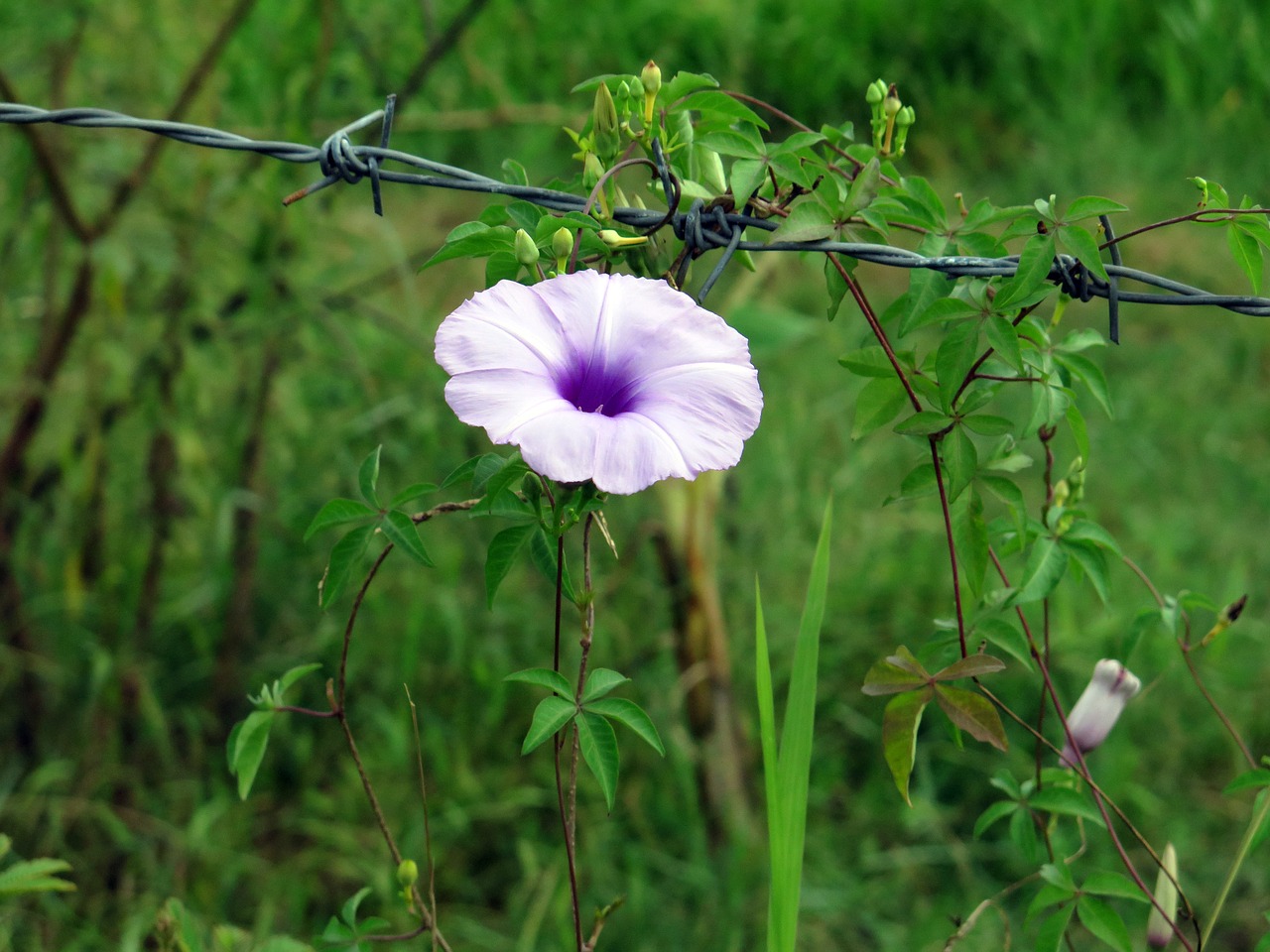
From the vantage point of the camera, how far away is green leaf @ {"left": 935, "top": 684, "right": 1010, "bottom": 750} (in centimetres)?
108

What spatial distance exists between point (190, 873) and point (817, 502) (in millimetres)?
1548

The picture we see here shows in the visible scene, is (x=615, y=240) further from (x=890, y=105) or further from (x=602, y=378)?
(x=890, y=105)

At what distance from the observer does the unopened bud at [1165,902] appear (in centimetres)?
124

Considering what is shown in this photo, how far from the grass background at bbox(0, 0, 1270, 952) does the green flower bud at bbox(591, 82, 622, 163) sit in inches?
44.1

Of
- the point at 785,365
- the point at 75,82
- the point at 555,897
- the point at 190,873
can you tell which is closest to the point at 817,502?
the point at 785,365

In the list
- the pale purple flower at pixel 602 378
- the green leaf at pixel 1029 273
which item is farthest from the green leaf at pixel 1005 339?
the pale purple flower at pixel 602 378

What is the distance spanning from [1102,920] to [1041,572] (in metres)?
0.34

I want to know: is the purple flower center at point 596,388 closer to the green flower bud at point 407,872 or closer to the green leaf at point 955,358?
the green leaf at point 955,358

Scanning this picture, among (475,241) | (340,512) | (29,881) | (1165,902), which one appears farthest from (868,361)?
(29,881)

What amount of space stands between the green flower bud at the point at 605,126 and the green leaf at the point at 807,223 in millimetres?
161

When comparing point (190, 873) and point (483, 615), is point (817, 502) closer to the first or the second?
point (483, 615)

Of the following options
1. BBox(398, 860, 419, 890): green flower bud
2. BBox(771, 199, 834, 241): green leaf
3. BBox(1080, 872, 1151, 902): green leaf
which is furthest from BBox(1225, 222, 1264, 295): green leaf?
BBox(398, 860, 419, 890): green flower bud

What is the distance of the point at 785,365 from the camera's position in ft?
11.6

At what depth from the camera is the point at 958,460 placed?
1085 millimetres
